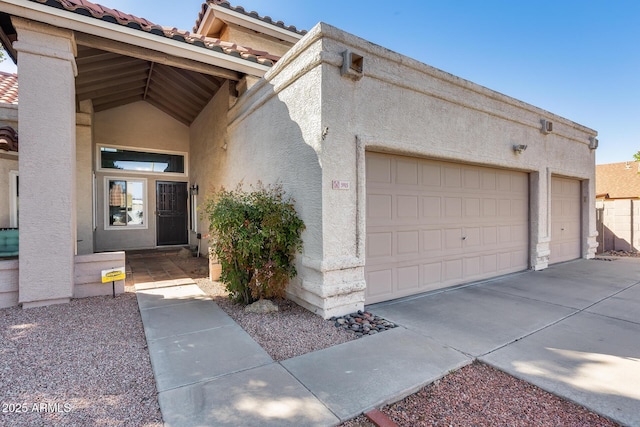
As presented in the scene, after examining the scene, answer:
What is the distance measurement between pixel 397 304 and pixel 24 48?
669 cm

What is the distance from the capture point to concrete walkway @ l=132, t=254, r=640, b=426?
2406 millimetres

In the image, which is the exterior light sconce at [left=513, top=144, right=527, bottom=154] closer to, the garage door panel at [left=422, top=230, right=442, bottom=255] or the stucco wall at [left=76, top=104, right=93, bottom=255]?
the garage door panel at [left=422, top=230, right=442, bottom=255]

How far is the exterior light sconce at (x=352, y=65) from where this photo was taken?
422 cm

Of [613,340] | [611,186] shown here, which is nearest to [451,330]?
[613,340]

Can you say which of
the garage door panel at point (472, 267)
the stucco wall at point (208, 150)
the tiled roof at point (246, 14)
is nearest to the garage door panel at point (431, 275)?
the garage door panel at point (472, 267)

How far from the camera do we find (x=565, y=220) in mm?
8977

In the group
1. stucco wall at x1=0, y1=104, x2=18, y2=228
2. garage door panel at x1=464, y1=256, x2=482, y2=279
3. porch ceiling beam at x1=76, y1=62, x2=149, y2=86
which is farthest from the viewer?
porch ceiling beam at x1=76, y1=62, x2=149, y2=86

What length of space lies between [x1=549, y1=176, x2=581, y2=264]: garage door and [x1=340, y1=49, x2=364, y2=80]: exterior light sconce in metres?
7.18

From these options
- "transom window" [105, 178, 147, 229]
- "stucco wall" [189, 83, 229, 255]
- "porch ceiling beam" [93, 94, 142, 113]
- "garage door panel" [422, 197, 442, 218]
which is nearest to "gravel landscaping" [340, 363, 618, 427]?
"garage door panel" [422, 197, 442, 218]

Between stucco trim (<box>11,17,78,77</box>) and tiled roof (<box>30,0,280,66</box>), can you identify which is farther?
tiled roof (<box>30,0,280,66</box>)

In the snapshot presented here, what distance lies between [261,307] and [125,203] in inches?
336

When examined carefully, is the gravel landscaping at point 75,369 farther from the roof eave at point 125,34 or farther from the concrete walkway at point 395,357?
the roof eave at point 125,34

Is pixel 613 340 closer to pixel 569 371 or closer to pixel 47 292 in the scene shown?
pixel 569 371

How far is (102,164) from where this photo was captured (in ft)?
33.4
